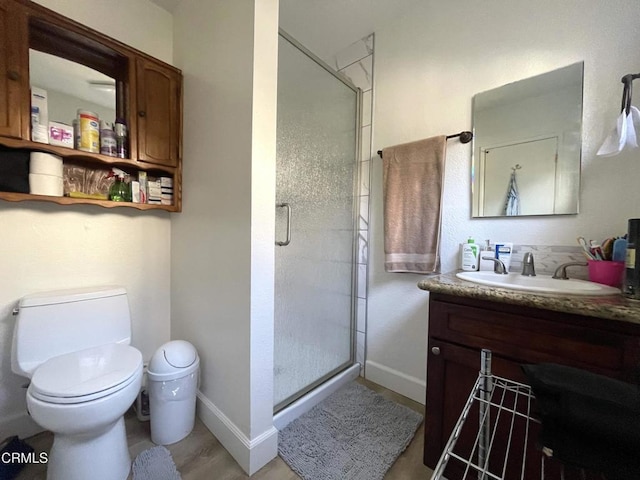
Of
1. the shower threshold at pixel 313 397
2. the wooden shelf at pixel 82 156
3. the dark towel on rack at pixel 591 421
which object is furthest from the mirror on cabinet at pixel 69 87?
the dark towel on rack at pixel 591 421

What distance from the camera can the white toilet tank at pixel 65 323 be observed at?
1.13 meters

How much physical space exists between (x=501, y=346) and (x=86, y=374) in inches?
62.8

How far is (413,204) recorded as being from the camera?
5.17 ft

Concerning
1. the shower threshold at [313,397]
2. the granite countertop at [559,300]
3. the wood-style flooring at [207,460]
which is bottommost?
the wood-style flooring at [207,460]

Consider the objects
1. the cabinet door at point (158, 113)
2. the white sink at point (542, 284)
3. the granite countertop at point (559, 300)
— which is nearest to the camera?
the granite countertop at point (559, 300)

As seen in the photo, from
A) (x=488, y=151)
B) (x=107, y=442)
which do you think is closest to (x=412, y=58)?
(x=488, y=151)

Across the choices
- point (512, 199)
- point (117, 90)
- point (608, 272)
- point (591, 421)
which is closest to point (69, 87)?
point (117, 90)

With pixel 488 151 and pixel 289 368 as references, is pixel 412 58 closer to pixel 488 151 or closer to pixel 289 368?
pixel 488 151

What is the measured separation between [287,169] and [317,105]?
1.75 feet

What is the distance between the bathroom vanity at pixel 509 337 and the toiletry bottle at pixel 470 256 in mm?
311

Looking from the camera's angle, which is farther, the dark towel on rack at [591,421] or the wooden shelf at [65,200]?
the wooden shelf at [65,200]

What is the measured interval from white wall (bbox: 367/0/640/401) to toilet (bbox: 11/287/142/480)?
1.46 m

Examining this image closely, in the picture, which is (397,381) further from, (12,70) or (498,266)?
(12,70)

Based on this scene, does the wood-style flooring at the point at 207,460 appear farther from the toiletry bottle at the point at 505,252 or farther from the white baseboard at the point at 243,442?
the toiletry bottle at the point at 505,252
